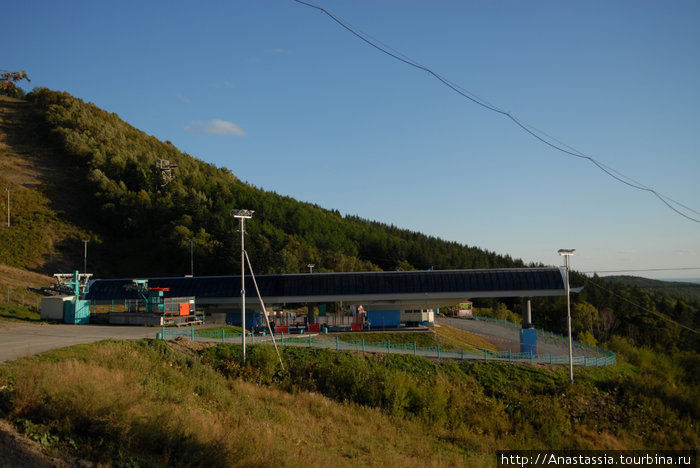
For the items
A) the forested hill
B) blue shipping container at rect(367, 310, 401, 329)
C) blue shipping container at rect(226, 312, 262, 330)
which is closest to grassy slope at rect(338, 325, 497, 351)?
blue shipping container at rect(367, 310, 401, 329)

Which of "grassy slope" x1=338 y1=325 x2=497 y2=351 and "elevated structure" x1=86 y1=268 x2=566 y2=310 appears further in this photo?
"elevated structure" x1=86 y1=268 x2=566 y2=310

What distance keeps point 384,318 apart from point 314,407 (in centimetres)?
2102

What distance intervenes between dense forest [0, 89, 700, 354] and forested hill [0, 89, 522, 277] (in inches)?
8.5

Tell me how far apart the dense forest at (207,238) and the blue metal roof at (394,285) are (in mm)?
29176

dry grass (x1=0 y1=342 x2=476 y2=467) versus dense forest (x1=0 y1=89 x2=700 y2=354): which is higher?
dense forest (x1=0 y1=89 x2=700 y2=354)

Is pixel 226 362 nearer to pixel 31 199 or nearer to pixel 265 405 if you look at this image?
pixel 265 405

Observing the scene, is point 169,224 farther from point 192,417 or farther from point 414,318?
point 192,417

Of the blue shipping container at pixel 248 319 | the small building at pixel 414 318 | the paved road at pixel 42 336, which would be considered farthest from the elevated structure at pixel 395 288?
the paved road at pixel 42 336

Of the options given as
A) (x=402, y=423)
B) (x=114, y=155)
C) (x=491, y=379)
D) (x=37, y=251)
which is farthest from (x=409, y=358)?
(x=114, y=155)

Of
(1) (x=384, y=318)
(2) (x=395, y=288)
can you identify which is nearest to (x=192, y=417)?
(2) (x=395, y=288)

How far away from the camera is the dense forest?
7500 cm

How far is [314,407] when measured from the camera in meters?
20.0

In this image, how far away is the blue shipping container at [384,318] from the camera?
40.4m

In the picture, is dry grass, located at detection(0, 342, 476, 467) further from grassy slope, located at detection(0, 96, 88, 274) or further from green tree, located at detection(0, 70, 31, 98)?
grassy slope, located at detection(0, 96, 88, 274)
